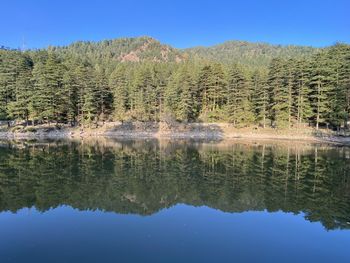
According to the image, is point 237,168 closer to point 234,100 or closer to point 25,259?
point 25,259

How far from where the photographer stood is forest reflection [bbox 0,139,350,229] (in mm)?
17812

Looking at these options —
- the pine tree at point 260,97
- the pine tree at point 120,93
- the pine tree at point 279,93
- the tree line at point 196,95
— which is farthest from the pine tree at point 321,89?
the pine tree at point 120,93

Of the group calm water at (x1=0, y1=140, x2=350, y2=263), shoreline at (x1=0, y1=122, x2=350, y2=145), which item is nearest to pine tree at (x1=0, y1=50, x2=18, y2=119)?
shoreline at (x1=0, y1=122, x2=350, y2=145)

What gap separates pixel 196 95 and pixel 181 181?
155 feet

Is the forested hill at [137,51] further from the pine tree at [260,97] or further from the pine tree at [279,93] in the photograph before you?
the pine tree at [279,93]

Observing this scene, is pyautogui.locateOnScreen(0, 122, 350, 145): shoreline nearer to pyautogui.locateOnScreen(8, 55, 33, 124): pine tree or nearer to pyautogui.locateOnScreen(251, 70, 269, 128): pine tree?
pyautogui.locateOnScreen(251, 70, 269, 128): pine tree

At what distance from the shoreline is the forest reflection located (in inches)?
609

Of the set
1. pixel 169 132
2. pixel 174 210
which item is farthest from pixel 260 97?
pixel 174 210

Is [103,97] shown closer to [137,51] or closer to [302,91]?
[302,91]

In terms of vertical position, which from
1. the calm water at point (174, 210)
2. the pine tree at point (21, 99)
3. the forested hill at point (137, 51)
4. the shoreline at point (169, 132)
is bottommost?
the calm water at point (174, 210)

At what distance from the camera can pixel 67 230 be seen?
13.8 meters

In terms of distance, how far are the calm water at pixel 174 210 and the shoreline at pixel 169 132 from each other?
21.7m

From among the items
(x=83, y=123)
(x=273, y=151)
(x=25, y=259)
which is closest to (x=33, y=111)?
(x=83, y=123)

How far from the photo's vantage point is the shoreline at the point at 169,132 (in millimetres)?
52875
